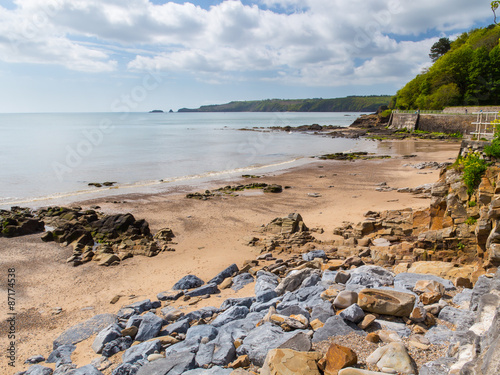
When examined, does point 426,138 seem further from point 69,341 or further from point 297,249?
point 69,341

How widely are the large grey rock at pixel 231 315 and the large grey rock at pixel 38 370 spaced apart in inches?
133

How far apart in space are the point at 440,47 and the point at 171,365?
11758 cm

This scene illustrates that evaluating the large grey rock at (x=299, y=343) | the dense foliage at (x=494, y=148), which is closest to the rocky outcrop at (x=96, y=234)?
the large grey rock at (x=299, y=343)

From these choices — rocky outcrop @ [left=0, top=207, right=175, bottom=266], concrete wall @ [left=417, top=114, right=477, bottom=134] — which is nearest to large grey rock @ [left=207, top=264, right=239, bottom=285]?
rocky outcrop @ [left=0, top=207, right=175, bottom=266]

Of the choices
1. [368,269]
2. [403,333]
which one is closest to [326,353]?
[403,333]

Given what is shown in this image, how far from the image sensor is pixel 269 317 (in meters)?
6.84

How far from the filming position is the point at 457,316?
231 inches

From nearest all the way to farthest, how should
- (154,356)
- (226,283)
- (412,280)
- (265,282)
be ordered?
(154,356) < (412,280) < (265,282) < (226,283)

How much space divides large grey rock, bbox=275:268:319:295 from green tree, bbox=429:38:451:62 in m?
113

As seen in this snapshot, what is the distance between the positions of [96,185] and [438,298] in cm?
2869

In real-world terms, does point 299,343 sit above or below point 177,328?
above

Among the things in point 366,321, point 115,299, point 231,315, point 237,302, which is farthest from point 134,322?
point 366,321

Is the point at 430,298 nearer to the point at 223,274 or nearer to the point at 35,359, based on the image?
the point at 223,274

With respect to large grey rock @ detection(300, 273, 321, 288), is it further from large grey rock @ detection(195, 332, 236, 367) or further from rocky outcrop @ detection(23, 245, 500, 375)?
large grey rock @ detection(195, 332, 236, 367)
